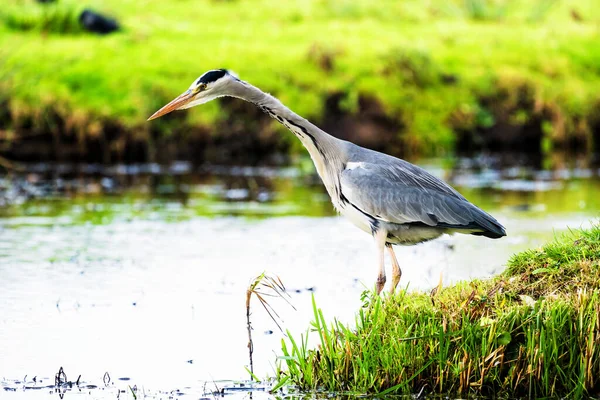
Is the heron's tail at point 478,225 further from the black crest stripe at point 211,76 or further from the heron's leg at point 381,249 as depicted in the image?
the black crest stripe at point 211,76

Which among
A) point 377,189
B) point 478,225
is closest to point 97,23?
point 377,189

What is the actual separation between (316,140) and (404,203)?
865 mm

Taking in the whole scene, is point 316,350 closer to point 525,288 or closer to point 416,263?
point 525,288

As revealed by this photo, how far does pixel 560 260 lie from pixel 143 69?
15.9 metres

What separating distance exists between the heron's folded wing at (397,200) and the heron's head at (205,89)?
1156mm

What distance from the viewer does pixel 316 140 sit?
25.9ft

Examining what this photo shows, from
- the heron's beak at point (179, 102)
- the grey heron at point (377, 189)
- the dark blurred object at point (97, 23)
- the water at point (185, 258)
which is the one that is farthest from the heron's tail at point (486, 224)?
the dark blurred object at point (97, 23)

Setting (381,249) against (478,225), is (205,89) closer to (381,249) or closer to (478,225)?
(381,249)

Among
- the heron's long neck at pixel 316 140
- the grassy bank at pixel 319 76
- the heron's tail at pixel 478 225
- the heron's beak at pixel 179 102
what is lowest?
the heron's tail at pixel 478 225

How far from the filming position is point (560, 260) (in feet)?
23.4

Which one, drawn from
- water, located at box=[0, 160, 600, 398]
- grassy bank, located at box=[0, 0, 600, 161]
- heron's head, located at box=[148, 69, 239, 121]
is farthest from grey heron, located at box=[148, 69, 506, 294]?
grassy bank, located at box=[0, 0, 600, 161]

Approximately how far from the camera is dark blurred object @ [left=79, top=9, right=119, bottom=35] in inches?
945

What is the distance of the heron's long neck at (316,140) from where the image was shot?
774 cm

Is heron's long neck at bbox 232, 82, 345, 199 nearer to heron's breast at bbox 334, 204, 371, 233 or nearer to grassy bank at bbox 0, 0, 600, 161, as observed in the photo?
heron's breast at bbox 334, 204, 371, 233
